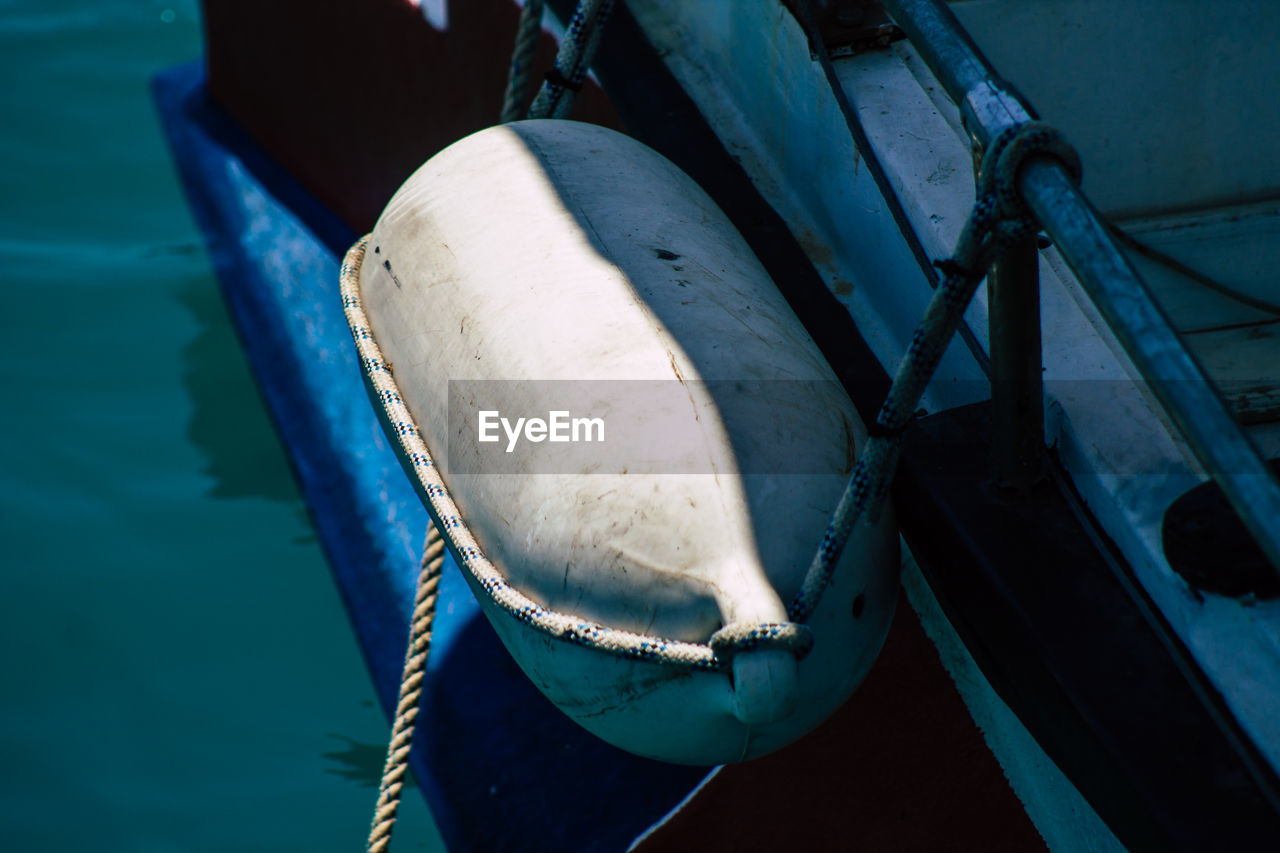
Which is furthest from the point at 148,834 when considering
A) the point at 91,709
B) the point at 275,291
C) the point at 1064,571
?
the point at 1064,571

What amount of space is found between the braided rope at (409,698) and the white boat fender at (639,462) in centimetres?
36

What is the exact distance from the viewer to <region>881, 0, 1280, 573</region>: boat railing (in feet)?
2.85

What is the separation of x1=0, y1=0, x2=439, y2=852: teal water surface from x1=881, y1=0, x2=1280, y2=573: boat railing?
1550 millimetres

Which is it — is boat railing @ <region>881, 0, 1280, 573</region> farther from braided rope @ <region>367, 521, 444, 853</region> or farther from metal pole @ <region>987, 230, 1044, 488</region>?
braided rope @ <region>367, 521, 444, 853</region>

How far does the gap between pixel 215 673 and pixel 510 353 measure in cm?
151

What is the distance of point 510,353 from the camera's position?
1.30m

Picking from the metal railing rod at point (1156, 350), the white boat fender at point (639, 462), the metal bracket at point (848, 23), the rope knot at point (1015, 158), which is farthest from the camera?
the metal bracket at point (848, 23)

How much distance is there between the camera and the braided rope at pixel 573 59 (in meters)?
1.82

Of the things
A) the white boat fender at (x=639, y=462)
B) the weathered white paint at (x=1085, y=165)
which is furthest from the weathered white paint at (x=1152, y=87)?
the white boat fender at (x=639, y=462)

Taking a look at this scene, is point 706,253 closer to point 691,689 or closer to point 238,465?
point 691,689

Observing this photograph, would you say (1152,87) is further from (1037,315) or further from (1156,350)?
(1156,350)

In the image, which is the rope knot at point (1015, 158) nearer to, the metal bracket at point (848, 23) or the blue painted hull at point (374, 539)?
the metal bracket at point (848, 23)

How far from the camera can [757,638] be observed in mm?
1037

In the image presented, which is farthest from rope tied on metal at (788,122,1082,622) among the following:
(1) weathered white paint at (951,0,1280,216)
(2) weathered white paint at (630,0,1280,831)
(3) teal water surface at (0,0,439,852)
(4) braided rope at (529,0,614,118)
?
(3) teal water surface at (0,0,439,852)
